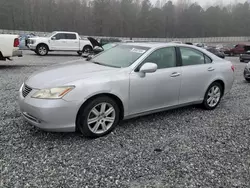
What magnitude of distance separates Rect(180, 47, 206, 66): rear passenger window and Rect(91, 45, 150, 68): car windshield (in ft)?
2.72

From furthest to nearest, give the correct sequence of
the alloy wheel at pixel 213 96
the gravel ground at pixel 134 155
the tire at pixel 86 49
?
the tire at pixel 86 49 < the alloy wheel at pixel 213 96 < the gravel ground at pixel 134 155

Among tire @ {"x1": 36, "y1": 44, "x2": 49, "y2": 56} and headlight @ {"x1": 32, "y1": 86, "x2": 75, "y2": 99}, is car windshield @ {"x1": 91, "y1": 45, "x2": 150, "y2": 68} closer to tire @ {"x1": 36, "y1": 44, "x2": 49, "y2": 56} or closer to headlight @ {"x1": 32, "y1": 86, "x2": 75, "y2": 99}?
headlight @ {"x1": 32, "y1": 86, "x2": 75, "y2": 99}

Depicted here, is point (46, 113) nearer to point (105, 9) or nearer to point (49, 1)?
point (105, 9)

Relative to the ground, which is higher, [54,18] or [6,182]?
[54,18]

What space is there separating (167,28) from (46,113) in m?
85.3

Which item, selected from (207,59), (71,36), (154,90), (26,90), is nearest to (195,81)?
(207,59)

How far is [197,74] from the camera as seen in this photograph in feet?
14.8

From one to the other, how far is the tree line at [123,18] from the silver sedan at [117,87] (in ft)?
210

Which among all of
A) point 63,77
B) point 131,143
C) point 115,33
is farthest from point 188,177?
point 115,33

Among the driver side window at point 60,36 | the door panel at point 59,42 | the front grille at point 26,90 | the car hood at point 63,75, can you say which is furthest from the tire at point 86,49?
the front grille at point 26,90

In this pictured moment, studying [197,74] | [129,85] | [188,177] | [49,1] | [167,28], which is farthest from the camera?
[167,28]

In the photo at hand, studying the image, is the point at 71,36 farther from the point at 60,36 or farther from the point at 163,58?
the point at 163,58

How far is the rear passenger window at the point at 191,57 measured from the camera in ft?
14.5

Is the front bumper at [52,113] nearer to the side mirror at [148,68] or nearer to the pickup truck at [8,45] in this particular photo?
the side mirror at [148,68]
